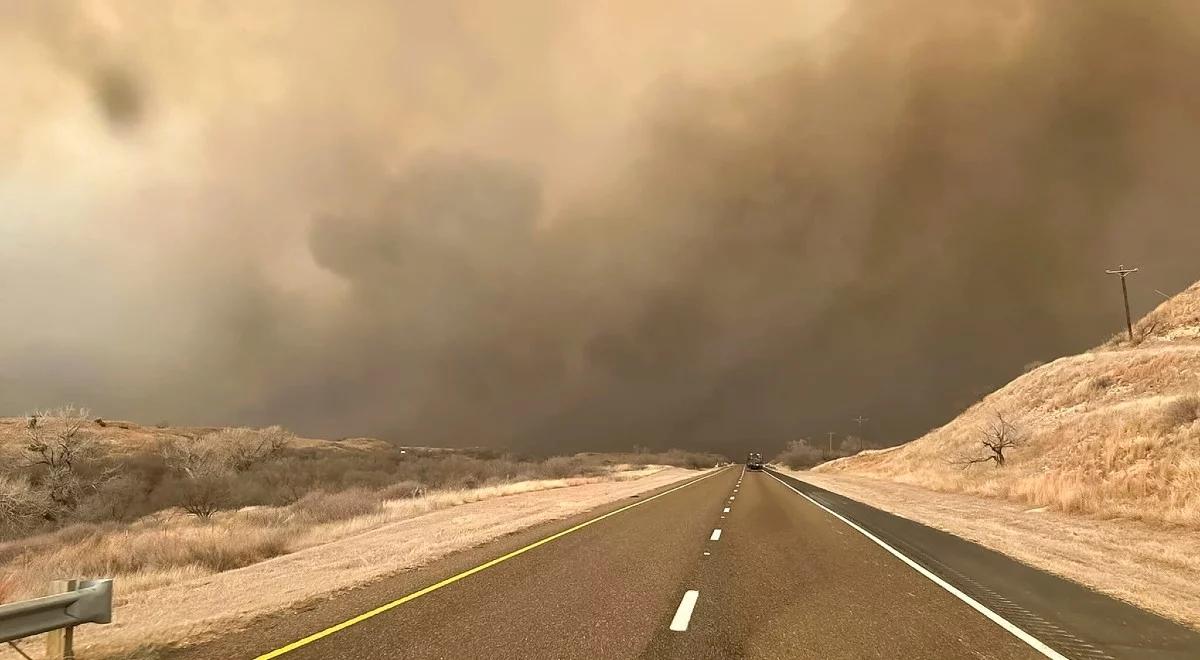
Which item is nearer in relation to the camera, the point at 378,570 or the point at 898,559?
the point at 378,570

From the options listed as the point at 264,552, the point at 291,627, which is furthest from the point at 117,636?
the point at 264,552

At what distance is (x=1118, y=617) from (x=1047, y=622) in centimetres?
131

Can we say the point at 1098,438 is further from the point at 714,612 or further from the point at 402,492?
the point at 402,492

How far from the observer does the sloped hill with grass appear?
19906 mm

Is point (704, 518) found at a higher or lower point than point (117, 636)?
lower

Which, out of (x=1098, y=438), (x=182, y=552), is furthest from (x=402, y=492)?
(x=1098, y=438)

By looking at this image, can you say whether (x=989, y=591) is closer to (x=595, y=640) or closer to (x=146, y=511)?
(x=595, y=640)

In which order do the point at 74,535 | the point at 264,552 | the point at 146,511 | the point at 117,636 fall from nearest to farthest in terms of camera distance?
1. the point at 117,636
2. the point at 264,552
3. the point at 74,535
4. the point at 146,511

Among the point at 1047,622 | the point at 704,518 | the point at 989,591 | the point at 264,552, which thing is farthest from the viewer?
the point at 704,518

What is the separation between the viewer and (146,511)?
42094 millimetres

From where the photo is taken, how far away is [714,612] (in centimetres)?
764

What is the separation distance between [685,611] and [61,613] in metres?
6.30

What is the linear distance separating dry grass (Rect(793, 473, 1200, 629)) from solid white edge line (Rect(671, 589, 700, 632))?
593 centimetres

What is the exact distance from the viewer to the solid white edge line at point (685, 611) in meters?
6.93
